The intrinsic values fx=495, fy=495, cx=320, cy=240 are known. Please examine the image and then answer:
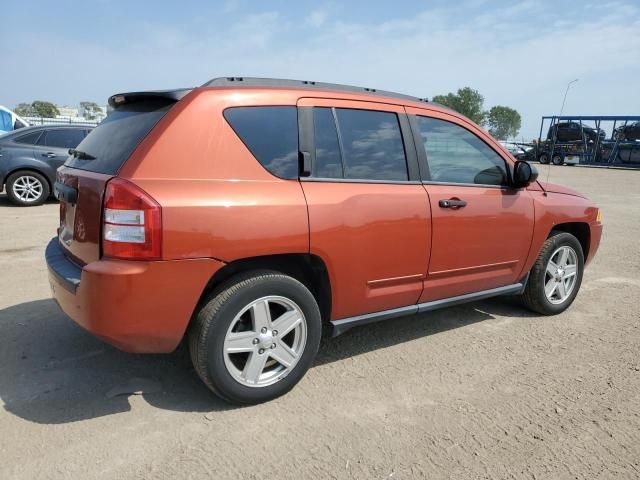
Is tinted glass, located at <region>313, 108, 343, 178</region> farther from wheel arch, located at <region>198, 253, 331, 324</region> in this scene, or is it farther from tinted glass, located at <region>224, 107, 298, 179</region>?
wheel arch, located at <region>198, 253, 331, 324</region>

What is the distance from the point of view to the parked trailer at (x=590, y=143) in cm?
2986

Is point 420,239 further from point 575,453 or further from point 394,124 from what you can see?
point 575,453

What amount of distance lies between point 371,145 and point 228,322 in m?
1.44

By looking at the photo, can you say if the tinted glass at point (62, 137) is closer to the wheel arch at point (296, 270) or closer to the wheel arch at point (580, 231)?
the wheel arch at point (296, 270)

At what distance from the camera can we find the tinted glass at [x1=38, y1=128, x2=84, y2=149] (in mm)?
9656

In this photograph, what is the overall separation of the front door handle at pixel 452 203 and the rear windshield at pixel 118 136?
1.82 meters

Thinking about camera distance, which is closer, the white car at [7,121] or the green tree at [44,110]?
the white car at [7,121]

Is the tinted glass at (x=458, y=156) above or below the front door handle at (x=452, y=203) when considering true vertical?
above

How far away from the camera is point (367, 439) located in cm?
249

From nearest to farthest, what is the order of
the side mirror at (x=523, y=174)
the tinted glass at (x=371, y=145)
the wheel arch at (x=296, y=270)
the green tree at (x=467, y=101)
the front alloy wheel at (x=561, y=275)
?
1. the wheel arch at (x=296, y=270)
2. the tinted glass at (x=371, y=145)
3. the side mirror at (x=523, y=174)
4. the front alloy wheel at (x=561, y=275)
5. the green tree at (x=467, y=101)

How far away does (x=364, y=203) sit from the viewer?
298cm

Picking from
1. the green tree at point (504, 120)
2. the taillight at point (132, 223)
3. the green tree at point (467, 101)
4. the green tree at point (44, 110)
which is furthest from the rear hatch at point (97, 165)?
the green tree at point (504, 120)

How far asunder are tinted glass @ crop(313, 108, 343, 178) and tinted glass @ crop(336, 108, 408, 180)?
0.17 ft

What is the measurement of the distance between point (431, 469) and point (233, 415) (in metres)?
1.07
